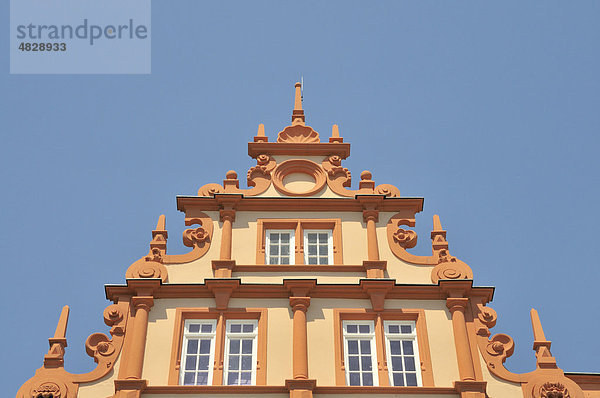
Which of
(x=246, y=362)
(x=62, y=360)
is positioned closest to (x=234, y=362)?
(x=246, y=362)

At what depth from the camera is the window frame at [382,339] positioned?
749 inches

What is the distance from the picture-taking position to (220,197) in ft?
73.6

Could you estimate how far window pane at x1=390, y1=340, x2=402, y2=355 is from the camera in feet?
64.4

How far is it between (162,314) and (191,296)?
2.53 feet

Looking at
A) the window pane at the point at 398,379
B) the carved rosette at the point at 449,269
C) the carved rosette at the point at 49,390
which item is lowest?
the carved rosette at the point at 49,390

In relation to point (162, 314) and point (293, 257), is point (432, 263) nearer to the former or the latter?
point (293, 257)

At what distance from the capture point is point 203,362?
63.5 feet

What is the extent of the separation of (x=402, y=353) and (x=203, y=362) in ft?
13.7

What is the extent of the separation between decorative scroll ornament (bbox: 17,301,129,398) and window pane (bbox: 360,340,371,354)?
16.5ft

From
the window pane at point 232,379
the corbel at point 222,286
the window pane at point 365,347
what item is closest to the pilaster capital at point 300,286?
the corbel at point 222,286

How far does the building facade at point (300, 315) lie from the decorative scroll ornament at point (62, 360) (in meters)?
0.02

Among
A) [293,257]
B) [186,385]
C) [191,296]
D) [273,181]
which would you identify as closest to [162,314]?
[191,296]

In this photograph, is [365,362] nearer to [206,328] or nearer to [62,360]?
[206,328]

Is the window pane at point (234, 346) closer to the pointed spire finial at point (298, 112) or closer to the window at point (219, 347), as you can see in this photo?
the window at point (219, 347)
